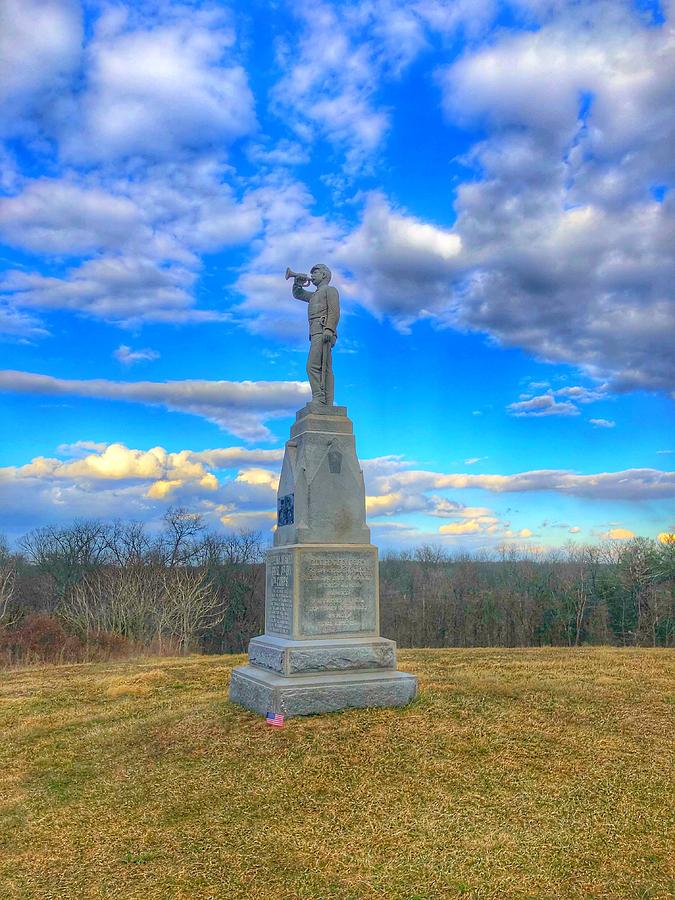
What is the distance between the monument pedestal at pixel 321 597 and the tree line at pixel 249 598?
43.0 feet

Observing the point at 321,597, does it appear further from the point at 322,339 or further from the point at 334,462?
the point at 322,339

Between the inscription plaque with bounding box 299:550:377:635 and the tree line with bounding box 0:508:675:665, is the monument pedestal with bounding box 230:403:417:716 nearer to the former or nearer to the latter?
the inscription plaque with bounding box 299:550:377:635

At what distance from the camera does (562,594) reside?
37.6 metres

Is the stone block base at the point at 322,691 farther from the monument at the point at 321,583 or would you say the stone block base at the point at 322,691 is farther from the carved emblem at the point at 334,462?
the carved emblem at the point at 334,462

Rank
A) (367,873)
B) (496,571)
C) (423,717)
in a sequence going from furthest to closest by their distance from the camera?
(496,571) < (423,717) < (367,873)

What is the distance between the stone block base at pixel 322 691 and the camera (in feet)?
25.2

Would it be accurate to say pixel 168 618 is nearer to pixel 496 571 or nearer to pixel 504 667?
pixel 504 667

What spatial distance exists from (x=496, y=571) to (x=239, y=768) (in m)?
44.6

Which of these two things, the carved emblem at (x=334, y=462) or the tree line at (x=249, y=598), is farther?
the tree line at (x=249, y=598)

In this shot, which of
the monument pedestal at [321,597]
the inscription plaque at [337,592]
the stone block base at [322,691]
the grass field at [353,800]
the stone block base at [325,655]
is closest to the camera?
the grass field at [353,800]

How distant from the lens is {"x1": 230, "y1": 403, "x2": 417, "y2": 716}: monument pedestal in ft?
26.4

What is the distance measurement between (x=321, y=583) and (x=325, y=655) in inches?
35.1

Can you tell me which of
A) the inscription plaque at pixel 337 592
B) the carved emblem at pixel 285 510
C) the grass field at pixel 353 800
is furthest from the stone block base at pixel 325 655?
the carved emblem at pixel 285 510

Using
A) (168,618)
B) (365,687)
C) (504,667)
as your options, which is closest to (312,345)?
(365,687)
